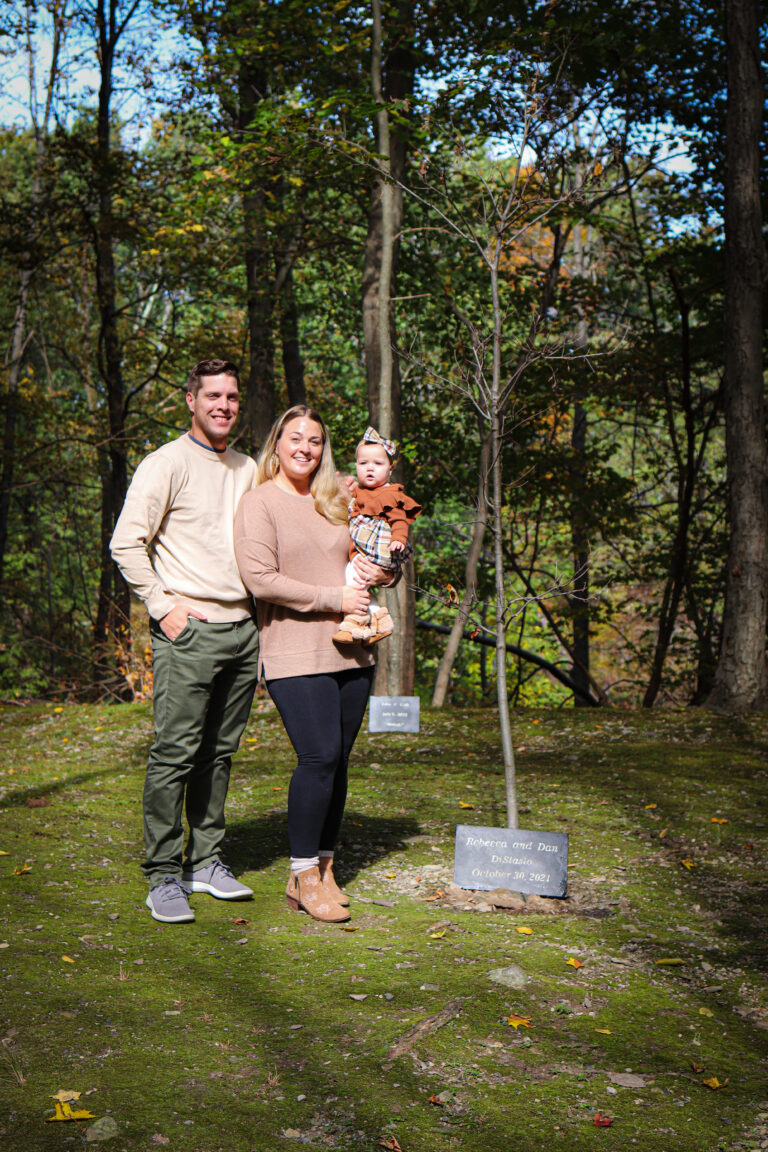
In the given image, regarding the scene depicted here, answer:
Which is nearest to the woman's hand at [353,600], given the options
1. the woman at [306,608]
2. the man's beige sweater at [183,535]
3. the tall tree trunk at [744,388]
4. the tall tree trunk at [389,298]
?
the woman at [306,608]

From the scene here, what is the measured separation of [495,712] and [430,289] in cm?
738

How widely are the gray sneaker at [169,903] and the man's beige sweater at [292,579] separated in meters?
0.96

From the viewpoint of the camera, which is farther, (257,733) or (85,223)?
(85,223)

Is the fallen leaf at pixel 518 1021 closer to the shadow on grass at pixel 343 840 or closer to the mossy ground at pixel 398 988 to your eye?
the mossy ground at pixel 398 988

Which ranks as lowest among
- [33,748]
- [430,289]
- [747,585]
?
[33,748]

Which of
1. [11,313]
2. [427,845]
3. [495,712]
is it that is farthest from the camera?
[11,313]

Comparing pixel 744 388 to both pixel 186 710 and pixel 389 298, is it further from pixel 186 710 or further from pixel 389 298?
pixel 186 710

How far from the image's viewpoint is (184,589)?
371 centimetres

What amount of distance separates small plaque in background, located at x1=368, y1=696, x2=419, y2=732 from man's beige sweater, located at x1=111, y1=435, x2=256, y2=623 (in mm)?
4053

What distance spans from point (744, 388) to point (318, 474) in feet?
20.6

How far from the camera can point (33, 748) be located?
838cm

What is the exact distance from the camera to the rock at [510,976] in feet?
10.7

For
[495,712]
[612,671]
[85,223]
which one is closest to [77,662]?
[85,223]

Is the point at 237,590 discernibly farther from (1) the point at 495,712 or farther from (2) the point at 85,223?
(2) the point at 85,223
